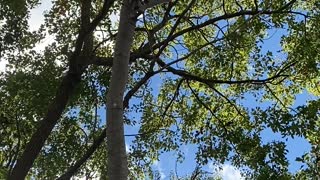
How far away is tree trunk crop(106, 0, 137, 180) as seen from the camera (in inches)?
172

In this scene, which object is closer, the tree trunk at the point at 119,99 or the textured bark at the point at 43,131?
the tree trunk at the point at 119,99

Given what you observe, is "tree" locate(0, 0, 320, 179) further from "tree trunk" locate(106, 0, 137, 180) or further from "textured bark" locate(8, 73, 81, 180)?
"tree trunk" locate(106, 0, 137, 180)

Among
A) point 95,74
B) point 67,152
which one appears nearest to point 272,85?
point 95,74

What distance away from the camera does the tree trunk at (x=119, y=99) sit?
437 centimetres

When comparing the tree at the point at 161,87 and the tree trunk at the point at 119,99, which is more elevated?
the tree at the point at 161,87

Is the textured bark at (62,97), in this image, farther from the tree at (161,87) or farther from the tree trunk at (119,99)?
the tree trunk at (119,99)

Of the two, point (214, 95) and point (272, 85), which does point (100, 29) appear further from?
point (272, 85)

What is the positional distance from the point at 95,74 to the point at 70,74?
2058mm

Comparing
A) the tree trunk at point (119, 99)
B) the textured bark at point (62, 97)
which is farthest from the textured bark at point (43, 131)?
the tree trunk at point (119, 99)

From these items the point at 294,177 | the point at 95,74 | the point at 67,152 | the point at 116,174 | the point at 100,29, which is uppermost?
the point at 100,29

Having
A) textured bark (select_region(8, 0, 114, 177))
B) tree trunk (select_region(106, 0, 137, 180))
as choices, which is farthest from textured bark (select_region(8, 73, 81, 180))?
tree trunk (select_region(106, 0, 137, 180))

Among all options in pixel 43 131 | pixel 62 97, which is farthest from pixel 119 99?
pixel 62 97

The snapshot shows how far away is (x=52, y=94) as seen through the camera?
12047 mm

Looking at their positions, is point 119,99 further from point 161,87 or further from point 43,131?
point 161,87
